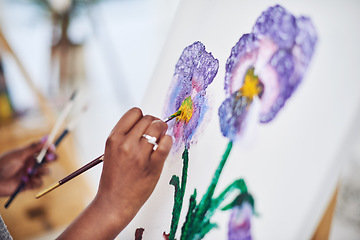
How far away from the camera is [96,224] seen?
505 mm

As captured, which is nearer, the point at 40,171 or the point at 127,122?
the point at 127,122

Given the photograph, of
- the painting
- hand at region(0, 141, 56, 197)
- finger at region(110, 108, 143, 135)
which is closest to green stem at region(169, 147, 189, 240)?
the painting

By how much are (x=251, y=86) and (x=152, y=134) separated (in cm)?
16

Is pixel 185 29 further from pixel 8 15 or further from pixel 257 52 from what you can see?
pixel 8 15

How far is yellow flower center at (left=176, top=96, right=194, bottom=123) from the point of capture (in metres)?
0.57

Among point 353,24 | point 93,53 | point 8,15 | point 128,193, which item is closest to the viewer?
point 353,24

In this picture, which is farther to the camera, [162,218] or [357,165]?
[357,165]

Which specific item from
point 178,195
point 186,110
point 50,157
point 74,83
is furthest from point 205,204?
point 74,83

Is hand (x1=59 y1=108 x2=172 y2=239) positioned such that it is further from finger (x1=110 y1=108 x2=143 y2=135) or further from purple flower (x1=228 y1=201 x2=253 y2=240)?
purple flower (x1=228 y1=201 x2=253 y2=240)

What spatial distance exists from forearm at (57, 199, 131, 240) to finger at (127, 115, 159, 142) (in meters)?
0.12

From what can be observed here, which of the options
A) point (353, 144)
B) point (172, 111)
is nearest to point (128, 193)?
point (172, 111)

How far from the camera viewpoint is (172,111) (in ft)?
2.05

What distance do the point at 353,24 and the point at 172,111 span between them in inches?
13.6

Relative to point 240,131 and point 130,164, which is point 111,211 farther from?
point 240,131
